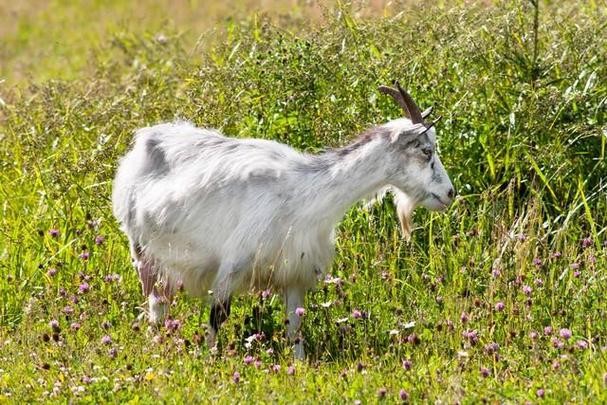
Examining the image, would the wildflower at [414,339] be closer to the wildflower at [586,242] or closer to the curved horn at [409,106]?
the curved horn at [409,106]

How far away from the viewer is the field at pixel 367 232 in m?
6.79

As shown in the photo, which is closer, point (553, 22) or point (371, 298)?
point (371, 298)

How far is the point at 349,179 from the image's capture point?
24.8 feet

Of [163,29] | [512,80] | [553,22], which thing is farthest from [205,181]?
[163,29]

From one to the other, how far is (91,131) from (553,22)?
11.0ft

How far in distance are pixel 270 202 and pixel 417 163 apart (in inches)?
32.4

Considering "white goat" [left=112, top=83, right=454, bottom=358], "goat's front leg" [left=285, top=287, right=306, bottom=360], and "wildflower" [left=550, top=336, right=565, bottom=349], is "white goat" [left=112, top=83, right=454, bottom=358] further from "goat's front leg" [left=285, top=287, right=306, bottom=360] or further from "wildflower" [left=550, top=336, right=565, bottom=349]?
"wildflower" [left=550, top=336, right=565, bottom=349]

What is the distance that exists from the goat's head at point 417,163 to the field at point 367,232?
551mm

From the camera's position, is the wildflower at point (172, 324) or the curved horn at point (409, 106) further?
the curved horn at point (409, 106)

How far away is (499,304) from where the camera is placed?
720 centimetres

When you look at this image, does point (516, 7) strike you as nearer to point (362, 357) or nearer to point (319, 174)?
point (319, 174)

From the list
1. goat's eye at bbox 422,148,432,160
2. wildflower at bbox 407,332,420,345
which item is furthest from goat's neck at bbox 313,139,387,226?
wildflower at bbox 407,332,420,345

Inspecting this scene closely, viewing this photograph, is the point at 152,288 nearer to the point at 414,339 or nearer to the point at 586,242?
the point at 414,339

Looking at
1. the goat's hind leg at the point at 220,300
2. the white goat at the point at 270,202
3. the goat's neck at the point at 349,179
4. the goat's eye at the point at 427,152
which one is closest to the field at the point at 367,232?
the goat's hind leg at the point at 220,300
